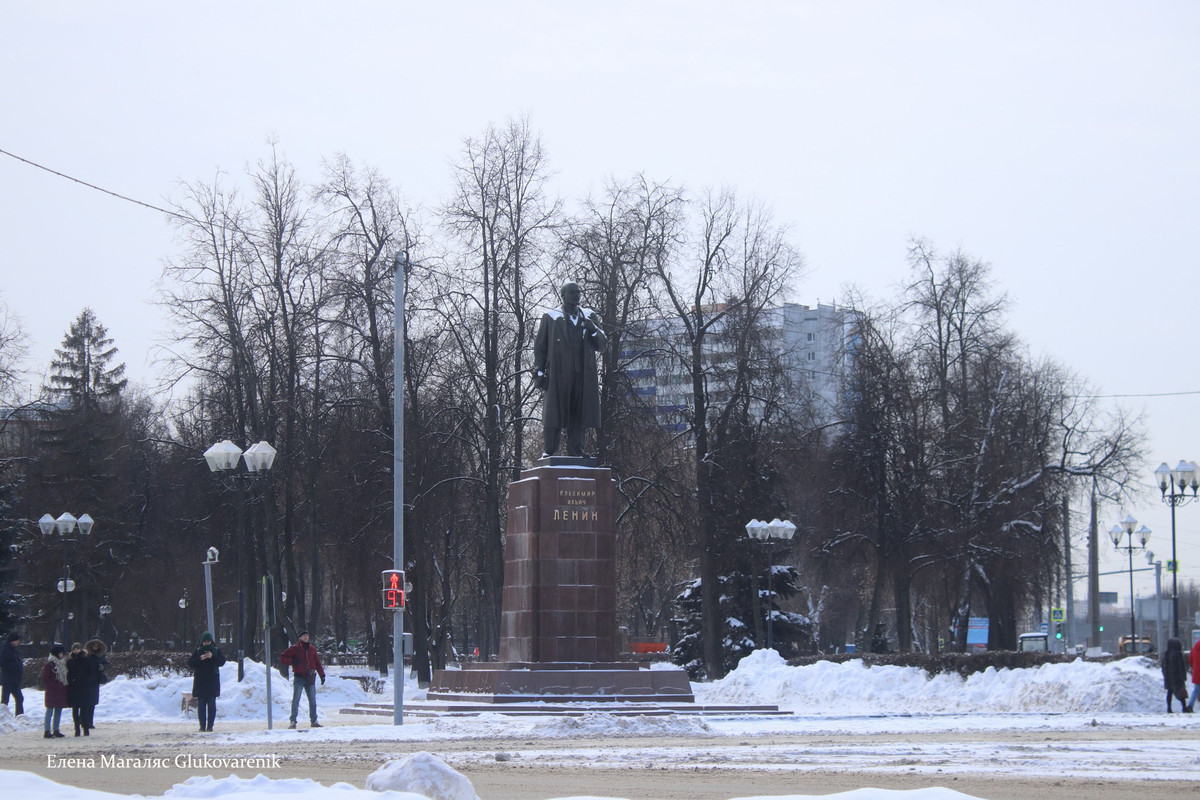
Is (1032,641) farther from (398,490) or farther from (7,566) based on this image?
(7,566)

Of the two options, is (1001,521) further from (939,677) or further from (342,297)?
(342,297)

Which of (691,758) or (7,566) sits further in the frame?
(7,566)

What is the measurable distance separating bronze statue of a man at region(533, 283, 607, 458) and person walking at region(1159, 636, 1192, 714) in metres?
10.2

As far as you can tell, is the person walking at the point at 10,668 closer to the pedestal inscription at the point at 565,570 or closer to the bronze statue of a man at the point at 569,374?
the pedestal inscription at the point at 565,570

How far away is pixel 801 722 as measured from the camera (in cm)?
2216

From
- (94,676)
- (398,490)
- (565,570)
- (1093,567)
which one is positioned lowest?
(94,676)

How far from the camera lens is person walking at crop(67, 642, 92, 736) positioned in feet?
67.3

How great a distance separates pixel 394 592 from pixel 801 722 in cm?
686

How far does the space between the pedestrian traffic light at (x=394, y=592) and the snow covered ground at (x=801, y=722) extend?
1804mm

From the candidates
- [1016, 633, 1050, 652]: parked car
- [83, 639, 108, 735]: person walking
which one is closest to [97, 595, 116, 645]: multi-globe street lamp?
[1016, 633, 1050, 652]: parked car

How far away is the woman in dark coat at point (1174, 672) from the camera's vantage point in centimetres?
2181

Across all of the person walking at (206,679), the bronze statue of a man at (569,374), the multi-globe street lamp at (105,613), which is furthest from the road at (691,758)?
the multi-globe street lamp at (105,613)

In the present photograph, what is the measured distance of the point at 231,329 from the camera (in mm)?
37000

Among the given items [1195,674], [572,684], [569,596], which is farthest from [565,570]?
[1195,674]
